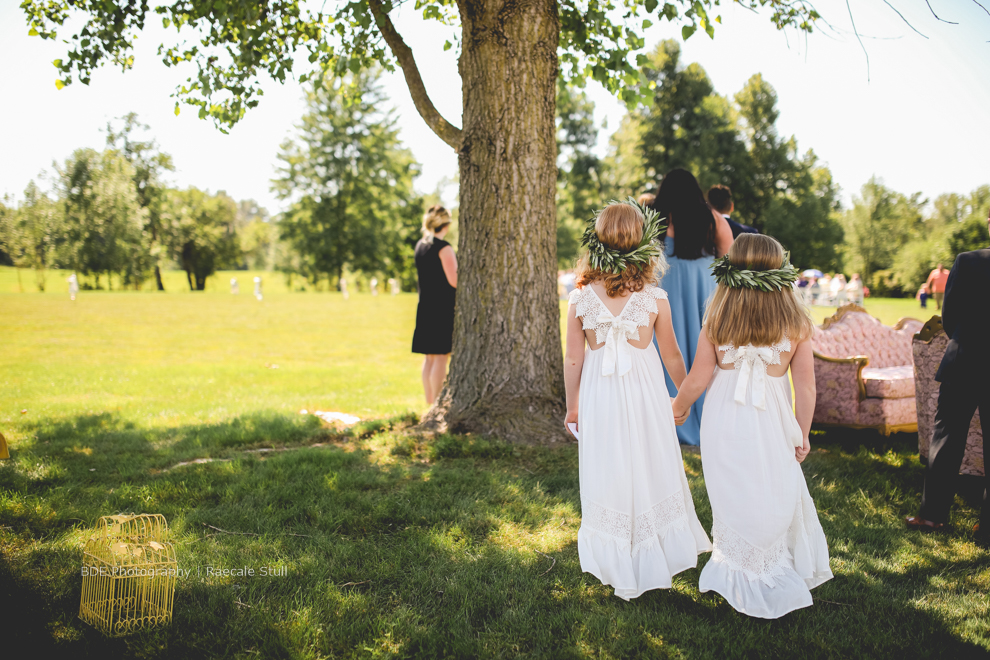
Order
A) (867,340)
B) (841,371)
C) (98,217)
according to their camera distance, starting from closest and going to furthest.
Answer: (841,371) → (867,340) → (98,217)

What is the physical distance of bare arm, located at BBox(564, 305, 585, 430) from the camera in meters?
3.18

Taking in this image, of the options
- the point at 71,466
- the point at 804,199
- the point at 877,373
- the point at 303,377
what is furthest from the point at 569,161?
the point at 71,466

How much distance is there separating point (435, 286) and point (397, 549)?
Result: 11.8ft

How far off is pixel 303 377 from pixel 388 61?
6066 mm

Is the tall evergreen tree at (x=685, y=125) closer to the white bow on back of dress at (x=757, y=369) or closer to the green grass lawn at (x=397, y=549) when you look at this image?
the green grass lawn at (x=397, y=549)

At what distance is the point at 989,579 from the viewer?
3.23 m

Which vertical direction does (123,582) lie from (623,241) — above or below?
below

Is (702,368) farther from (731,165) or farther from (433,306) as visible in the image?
(731,165)

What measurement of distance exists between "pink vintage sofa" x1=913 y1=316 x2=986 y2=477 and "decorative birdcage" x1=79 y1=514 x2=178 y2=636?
5415 mm

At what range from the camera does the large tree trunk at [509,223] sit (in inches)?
211

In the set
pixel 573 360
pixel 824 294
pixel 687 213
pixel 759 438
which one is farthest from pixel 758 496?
pixel 824 294

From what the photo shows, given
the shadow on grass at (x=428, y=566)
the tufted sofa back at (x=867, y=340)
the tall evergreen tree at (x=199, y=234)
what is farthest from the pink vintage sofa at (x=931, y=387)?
the tall evergreen tree at (x=199, y=234)

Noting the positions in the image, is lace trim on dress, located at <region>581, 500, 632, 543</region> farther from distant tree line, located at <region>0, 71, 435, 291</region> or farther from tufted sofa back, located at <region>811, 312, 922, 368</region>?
distant tree line, located at <region>0, 71, 435, 291</region>

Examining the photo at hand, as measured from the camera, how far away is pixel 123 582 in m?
2.84
